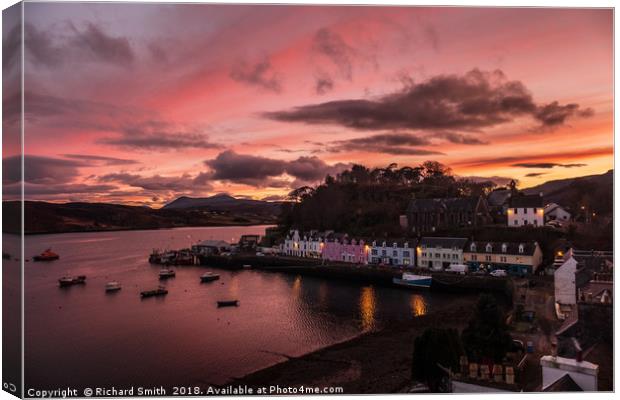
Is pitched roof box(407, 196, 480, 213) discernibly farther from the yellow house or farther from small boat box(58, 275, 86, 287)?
small boat box(58, 275, 86, 287)

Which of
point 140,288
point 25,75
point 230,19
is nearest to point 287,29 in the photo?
point 230,19

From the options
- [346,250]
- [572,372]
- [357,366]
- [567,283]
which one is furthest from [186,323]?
[346,250]

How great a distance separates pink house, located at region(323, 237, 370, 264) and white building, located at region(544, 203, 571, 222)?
284 inches

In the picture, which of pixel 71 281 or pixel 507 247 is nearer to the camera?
pixel 507 247

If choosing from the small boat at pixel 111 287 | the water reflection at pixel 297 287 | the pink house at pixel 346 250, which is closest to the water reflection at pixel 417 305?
the water reflection at pixel 297 287

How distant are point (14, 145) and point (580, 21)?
599 centimetres

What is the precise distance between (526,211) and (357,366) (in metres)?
8.02

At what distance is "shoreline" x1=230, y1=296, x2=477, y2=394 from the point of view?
5605 mm

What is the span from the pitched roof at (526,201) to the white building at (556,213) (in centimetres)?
31

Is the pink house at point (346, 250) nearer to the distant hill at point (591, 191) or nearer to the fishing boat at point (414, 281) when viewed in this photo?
the fishing boat at point (414, 281)

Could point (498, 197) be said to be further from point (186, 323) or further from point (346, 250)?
point (186, 323)

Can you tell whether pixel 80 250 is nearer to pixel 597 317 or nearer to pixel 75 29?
pixel 75 29

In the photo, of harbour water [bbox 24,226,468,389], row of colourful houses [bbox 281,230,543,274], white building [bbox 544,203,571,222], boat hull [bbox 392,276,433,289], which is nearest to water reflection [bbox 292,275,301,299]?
harbour water [bbox 24,226,468,389]

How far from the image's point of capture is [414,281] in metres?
13.3
